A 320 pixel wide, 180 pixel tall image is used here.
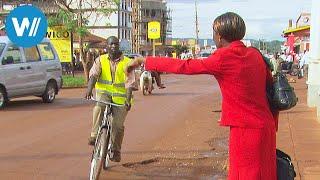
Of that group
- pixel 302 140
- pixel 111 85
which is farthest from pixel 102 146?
pixel 302 140

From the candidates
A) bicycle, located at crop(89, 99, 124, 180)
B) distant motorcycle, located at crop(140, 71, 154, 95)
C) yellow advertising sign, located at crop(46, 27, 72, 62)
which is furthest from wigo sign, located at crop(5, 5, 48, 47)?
yellow advertising sign, located at crop(46, 27, 72, 62)

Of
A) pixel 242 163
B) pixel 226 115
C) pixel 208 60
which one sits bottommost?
pixel 242 163

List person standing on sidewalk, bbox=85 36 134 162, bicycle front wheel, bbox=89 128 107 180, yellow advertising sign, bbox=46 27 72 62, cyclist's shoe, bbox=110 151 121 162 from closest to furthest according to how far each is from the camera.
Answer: bicycle front wheel, bbox=89 128 107 180
person standing on sidewalk, bbox=85 36 134 162
cyclist's shoe, bbox=110 151 121 162
yellow advertising sign, bbox=46 27 72 62

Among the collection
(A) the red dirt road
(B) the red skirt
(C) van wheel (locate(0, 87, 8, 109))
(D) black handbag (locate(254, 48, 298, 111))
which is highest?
(D) black handbag (locate(254, 48, 298, 111))

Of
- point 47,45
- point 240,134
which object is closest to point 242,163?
point 240,134

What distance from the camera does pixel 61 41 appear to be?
136 feet

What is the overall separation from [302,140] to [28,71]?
8921 millimetres

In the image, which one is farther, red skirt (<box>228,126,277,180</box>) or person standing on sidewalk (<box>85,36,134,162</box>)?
person standing on sidewalk (<box>85,36,134,162</box>)

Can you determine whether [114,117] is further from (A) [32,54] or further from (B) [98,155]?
(A) [32,54]

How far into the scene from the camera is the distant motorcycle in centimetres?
2208

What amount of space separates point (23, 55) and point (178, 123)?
5.48 m

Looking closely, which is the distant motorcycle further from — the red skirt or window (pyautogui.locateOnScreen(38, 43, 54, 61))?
the red skirt

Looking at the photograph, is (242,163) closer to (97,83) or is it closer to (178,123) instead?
(97,83)

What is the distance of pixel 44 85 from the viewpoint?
17.8 meters
